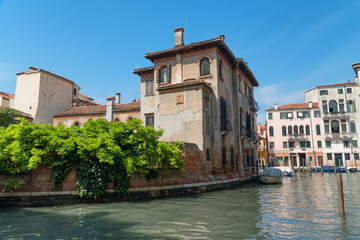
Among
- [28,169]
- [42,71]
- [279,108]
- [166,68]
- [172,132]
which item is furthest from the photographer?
[279,108]

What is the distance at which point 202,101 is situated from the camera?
55.5 ft

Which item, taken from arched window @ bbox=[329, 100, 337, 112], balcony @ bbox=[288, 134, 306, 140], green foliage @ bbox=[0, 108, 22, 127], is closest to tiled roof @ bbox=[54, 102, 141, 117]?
green foliage @ bbox=[0, 108, 22, 127]

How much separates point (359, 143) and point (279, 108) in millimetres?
12681

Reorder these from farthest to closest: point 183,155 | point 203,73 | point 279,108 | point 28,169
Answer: point 279,108
point 203,73
point 183,155
point 28,169

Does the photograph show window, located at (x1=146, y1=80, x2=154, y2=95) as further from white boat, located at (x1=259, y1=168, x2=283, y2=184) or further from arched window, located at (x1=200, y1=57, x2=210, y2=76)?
white boat, located at (x1=259, y1=168, x2=283, y2=184)

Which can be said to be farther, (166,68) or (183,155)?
(166,68)

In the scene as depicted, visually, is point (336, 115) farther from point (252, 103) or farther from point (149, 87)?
point (149, 87)

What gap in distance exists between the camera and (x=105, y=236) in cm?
694

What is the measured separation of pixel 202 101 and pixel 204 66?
3552 millimetres

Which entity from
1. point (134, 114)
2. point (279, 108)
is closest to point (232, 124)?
point (134, 114)

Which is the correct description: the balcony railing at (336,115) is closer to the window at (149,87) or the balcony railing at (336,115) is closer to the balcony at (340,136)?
the balcony at (340,136)

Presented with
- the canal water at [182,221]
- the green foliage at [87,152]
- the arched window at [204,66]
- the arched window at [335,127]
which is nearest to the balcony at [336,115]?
the arched window at [335,127]

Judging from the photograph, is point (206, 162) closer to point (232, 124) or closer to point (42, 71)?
point (232, 124)

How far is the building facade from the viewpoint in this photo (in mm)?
17141
